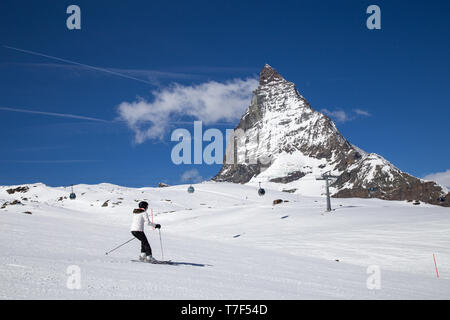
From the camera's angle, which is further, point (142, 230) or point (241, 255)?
point (241, 255)

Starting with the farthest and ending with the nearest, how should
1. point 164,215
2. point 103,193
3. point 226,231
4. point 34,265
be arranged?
point 103,193, point 164,215, point 226,231, point 34,265

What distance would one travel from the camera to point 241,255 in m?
16.8

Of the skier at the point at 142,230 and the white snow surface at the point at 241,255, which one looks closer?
the white snow surface at the point at 241,255

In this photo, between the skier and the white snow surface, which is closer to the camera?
the white snow surface

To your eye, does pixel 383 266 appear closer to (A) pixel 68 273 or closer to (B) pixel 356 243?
(B) pixel 356 243

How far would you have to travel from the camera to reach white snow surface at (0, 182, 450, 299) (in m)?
7.49

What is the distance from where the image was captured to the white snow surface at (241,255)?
7492 millimetres

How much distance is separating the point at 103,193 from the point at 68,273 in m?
67.4

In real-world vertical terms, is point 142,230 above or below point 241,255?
above
